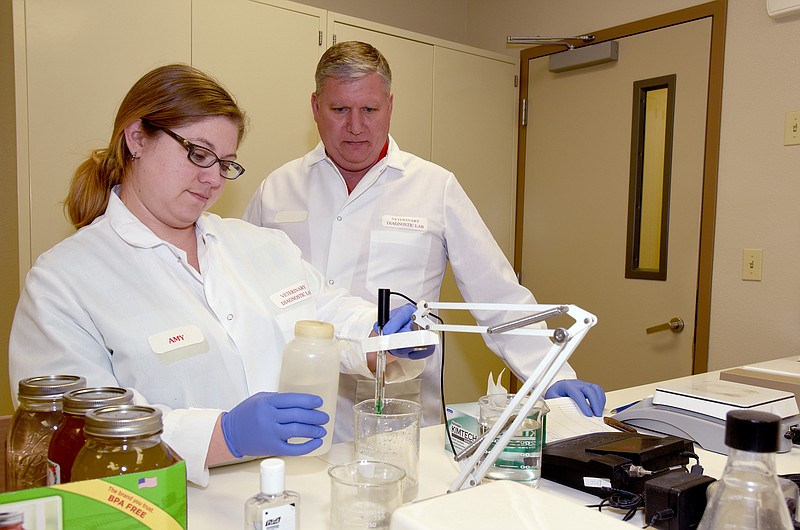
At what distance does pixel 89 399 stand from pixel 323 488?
451mm

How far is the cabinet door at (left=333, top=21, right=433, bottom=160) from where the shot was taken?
9.39 ft

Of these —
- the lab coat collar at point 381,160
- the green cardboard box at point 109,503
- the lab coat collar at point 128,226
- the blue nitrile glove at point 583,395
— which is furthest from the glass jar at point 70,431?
the lab coat collar at point 381,160

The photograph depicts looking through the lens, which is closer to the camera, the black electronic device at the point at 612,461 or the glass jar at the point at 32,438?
the glass jar at the point at 32,438

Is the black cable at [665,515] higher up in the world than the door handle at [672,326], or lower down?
higher up

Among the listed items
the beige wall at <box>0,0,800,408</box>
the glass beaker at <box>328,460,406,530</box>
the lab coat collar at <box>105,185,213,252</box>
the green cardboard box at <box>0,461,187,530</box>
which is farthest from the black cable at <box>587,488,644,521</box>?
the beige wall at <box>0,0,800,408</box>

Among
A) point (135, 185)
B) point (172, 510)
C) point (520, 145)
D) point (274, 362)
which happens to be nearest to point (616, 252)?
point (520, 145)

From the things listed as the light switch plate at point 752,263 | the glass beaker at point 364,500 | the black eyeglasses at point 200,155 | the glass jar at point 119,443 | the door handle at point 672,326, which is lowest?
the door handle at point 672,326

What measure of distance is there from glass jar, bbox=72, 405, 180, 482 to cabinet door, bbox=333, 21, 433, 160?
237cm

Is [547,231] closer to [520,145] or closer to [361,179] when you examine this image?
[520,145]

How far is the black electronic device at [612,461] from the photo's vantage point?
994mm

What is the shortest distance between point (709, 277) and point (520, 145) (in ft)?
4.00

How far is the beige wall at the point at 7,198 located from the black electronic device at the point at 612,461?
182 centimetres

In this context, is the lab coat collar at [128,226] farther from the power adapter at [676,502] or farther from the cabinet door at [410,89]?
the cabinet door at [410,89]

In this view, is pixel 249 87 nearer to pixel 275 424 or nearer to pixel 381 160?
pixel 381 160
